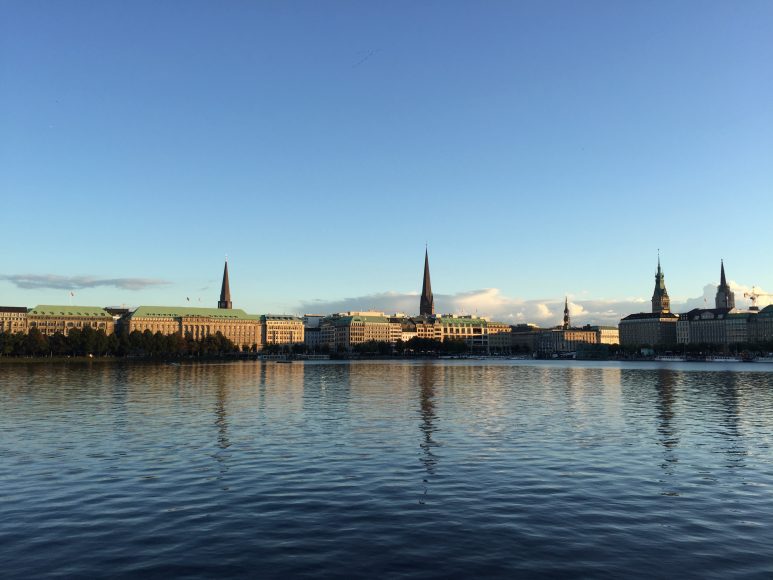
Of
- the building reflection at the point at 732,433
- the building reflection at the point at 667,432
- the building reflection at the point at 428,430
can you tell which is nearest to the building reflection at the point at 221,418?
the building reflection at the point at 428,430

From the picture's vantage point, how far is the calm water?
1391 cm

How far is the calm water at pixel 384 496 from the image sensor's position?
13914 millimetres

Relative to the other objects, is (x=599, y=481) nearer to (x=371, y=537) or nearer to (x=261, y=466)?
(x=371, y=537)

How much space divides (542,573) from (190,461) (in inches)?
614

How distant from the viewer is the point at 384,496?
64.0 feet

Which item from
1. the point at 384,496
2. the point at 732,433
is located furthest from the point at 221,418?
the point at 732,433

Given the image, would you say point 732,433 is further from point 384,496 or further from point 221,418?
→ point 221,418

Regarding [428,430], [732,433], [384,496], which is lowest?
[732,433]

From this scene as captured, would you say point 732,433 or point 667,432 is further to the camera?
point 667,432

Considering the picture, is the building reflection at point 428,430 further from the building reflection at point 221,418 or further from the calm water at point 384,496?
the building reflection at point 221,418

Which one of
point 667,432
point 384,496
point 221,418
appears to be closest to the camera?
point 384,496

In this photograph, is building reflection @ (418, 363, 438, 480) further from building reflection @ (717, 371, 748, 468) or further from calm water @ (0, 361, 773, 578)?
building reflection @ (717, 371, 748, 468)

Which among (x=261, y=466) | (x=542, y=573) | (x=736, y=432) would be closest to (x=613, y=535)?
(x=542, y=573)

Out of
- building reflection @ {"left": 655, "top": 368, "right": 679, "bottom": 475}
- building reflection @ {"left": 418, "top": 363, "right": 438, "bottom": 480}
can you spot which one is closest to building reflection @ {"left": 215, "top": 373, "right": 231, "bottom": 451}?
building reflection @ {"left": 418, "top": 363, "right": 438, "bottom": 480}
